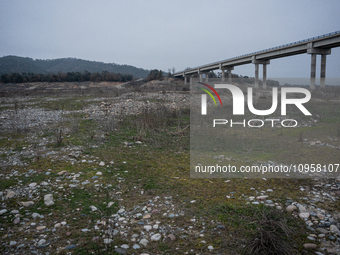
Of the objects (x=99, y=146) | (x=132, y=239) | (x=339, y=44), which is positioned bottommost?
(x=132, y=239)

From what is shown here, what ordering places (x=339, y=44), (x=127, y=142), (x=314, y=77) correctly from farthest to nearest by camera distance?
(x=314, y=77) < (x=339, y=44) < (x=127, y=142)

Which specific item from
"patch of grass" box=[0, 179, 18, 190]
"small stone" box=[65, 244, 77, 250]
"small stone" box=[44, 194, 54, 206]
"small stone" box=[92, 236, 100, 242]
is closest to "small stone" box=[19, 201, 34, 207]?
"small stone" box=[44, 194, 54, 206]

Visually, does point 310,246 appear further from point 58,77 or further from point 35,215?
point 58,77

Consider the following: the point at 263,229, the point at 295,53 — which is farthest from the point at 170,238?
the point at 295,53

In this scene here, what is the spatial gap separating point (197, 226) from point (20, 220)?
2.25m

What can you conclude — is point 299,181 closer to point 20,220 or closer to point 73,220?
point 73,220

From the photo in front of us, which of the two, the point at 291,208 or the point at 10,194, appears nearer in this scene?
the point at 291,208

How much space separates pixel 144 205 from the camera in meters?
3.13

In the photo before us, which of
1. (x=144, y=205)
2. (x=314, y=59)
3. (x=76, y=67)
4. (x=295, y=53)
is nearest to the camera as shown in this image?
(x=144, y=205)

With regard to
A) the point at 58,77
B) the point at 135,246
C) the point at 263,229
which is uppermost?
the point at 58,77

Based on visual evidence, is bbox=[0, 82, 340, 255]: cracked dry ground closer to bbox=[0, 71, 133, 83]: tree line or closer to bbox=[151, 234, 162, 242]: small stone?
bbox=[151, 234, 162, 242]: small stone

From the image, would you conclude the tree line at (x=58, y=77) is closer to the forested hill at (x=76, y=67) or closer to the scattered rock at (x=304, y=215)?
the forested hill at (x=76, y=67)

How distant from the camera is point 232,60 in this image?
36.0m

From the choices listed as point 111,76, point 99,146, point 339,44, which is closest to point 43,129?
point 99,146
